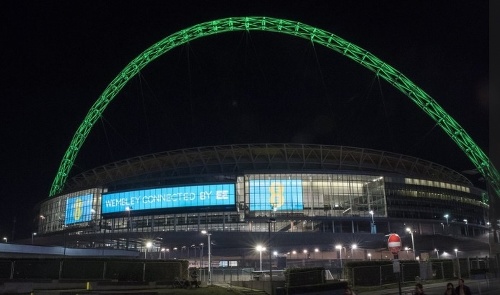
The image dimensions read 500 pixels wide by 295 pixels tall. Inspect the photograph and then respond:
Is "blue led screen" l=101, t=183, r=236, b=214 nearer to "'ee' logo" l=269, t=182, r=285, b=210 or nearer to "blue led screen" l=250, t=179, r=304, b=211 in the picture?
"blue led screen" l=250, t=179, r=304, b=211

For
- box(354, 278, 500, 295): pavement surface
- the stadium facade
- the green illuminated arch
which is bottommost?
box(354, 278, 500, 295): pavement surface

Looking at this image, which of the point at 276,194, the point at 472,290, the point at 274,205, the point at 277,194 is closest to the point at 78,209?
the point at 276,194

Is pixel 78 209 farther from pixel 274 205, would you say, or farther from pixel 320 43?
pixel 320 43

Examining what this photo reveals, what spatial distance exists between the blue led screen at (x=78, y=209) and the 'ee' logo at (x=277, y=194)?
48.2 metres

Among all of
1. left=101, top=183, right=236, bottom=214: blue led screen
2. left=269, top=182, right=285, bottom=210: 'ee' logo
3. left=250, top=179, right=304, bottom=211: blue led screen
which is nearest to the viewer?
left=250, top=179, right=304, bottom=211: blue led screen

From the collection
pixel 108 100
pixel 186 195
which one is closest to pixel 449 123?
pixel 186 195

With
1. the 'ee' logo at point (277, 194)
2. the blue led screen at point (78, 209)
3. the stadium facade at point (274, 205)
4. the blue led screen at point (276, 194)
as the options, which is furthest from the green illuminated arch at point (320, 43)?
the 'ee' logo at point (277, 194)

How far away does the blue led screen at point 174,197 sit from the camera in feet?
334

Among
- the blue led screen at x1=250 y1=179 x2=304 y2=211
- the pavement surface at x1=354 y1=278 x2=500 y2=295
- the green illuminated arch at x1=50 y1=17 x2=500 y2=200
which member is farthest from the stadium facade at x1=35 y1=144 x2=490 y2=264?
the pavement surface at x1=354 y1=278 x2=500 y2=295

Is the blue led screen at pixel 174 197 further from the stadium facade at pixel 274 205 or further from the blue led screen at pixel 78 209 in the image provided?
the blue led screen at pixel 78 209

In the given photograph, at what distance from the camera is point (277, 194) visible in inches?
4031

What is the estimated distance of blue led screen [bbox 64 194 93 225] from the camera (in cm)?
11456

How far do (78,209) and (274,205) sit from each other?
54.9 m

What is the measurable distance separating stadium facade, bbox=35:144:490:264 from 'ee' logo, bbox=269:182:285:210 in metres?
0.23
